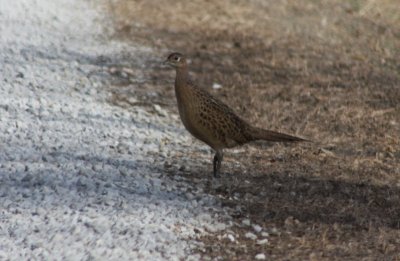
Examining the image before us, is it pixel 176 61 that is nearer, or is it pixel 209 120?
pixel 209 120

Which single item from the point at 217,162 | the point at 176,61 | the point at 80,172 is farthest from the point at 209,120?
the point at 80,172

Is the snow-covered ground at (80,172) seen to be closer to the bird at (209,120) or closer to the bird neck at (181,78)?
the bird at (209,120)

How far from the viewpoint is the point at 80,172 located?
7488mm

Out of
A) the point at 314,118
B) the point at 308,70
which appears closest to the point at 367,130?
the point at 314,118

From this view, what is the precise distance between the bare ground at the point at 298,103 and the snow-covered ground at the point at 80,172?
0.88ft

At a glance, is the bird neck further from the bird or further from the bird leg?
the bird leg

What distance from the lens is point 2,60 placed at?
10.7m

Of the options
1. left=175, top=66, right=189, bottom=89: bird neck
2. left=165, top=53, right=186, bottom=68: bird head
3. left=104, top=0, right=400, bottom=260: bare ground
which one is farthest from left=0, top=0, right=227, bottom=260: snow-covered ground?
left=165, top=53, right=186, bottom=68: bird head

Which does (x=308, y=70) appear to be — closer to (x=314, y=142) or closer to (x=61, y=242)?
(x=314, y=142)

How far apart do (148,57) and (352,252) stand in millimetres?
5719

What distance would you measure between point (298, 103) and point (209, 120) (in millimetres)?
2839

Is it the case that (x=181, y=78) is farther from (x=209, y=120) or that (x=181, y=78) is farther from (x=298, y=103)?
(x=298, y=103)

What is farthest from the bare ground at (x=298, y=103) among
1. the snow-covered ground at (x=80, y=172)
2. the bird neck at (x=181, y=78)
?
the bird neck at (x=181, y=78)

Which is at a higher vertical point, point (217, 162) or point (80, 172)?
point (217, 162)
